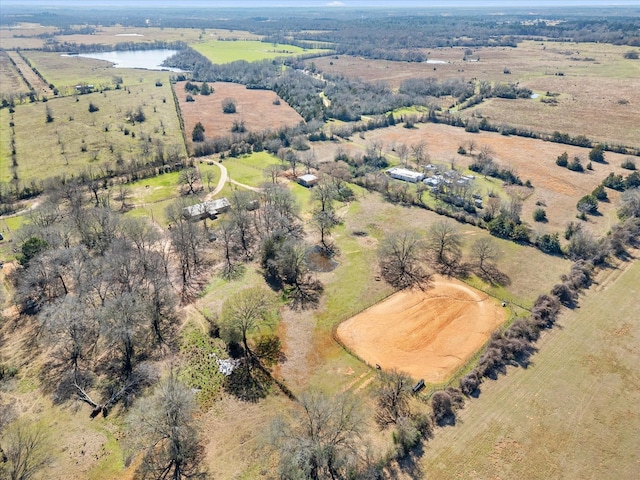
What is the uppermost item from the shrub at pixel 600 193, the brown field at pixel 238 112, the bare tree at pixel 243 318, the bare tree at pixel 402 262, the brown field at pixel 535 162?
the bare tree at pixel 243 318

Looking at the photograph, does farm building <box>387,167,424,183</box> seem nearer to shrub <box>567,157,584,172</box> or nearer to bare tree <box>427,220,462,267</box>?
bare tree <box>427,220,462,267</box>

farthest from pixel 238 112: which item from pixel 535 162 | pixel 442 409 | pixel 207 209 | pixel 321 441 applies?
pixel 321 441

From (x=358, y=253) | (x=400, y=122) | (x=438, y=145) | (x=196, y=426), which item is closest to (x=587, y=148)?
(x=438, y=145)

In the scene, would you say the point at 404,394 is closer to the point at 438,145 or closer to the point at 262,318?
the point at 262,318

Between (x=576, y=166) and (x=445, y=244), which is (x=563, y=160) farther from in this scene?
(x=445, y=244)

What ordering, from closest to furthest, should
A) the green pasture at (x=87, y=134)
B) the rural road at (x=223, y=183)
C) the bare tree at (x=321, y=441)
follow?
1. the bare tree at (x=321, y=441)
2. the rural road at (x=223, y=183)
3. the green pasture at (x=87, y=134)

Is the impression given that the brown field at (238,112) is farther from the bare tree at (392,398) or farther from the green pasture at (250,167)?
the bare tree at (392,398)

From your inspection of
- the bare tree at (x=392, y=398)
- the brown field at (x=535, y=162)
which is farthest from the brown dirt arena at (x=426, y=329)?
the brown field at (x=535, y=162)
